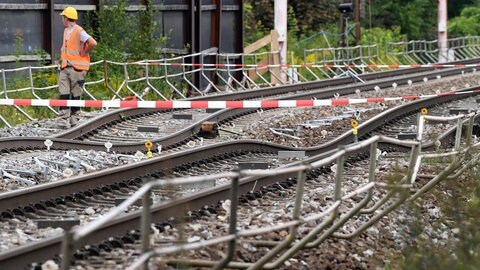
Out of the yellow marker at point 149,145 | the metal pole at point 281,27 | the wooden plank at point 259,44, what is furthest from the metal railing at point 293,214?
the wooden plank at point 259,44

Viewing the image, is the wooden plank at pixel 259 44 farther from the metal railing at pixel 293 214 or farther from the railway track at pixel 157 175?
the metal railing at pixel 293 214

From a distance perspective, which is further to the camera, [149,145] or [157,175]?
[149,145]

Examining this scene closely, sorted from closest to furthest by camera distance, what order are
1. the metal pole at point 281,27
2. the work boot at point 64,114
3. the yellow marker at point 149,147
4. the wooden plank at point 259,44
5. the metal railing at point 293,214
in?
the metal railing at point 293,214, the yellow marker at point 149,147, the work boot at point 64,114, the metal pole at point 281,27, the wooden plank at point 259,44

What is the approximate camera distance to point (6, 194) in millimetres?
10406

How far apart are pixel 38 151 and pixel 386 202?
6.07 m

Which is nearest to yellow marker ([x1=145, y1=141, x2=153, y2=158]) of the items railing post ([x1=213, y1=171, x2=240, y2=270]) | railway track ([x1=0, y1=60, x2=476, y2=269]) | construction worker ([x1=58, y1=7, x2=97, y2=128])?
railway track ([x1=0, y1=60, x2=476, y2=269])

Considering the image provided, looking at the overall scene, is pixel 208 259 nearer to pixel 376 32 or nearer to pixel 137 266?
pixel 137 266

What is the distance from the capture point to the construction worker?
17969 millimetres

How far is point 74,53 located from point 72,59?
0.30 ft

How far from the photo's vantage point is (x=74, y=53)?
59.7 ft

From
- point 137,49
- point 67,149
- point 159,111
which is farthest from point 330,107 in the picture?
point 67,149

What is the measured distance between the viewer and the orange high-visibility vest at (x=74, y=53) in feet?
59.0

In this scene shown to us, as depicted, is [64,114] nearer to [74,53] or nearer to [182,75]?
[74,53]

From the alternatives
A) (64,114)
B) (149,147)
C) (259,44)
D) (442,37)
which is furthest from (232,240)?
(442,37)
